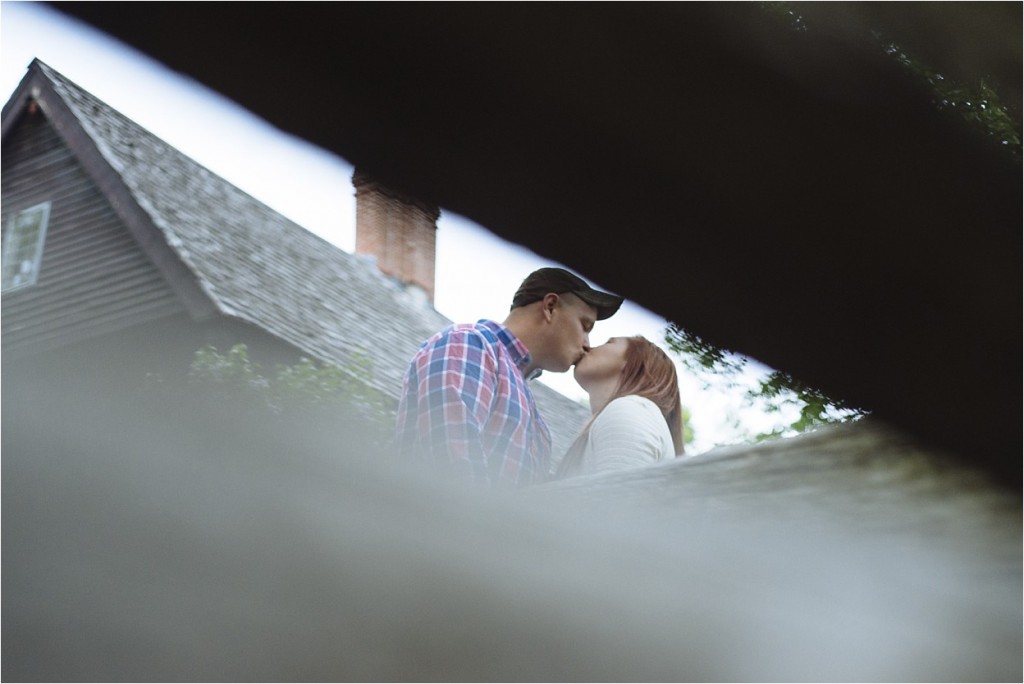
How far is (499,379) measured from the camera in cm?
193

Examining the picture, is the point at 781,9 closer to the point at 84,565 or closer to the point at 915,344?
the point at 915,344

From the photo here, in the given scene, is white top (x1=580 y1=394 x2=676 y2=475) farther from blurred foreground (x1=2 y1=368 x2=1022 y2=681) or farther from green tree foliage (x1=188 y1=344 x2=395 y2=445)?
green tree foliage (x1=188 y1=344 x2=395 y2=445)

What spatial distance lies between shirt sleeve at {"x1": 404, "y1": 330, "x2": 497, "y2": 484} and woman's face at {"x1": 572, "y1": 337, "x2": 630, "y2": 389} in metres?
0.24

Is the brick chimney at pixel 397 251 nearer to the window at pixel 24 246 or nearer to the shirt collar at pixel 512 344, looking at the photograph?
the window at pixel 24 246

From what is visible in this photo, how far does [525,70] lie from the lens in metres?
0.64

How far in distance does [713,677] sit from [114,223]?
8964 millimetres

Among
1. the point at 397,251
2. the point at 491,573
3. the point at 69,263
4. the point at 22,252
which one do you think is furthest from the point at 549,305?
the point at 397,251

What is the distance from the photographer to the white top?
181cm

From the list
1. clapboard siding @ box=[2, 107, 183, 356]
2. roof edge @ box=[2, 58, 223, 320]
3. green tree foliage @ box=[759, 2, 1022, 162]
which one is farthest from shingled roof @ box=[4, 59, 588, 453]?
green tree foliage @ box=[759, 2, 1022, 162]

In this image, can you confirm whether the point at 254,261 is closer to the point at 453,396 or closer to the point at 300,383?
the point at 300,383

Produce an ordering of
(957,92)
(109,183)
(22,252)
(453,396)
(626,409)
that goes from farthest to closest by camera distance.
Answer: (22,252) < (109,183) < (626,409) < (453,396) < (957,92)

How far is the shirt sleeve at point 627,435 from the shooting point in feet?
5.93

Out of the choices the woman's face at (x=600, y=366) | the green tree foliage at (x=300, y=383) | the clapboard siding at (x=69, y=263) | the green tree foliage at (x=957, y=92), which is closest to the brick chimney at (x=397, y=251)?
the clapboard siding at (x=69, y=263)

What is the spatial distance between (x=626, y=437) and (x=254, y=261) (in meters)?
7.57
